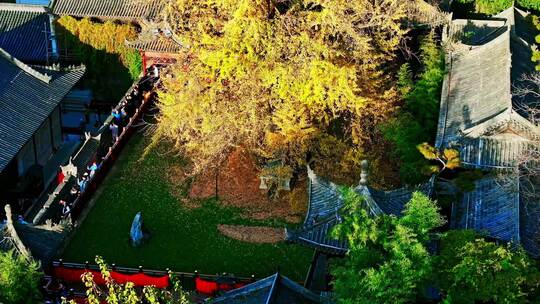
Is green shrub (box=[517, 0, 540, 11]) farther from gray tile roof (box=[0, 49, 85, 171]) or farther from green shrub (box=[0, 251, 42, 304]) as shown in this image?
green shrub (box=[0, 251, 42, 304])

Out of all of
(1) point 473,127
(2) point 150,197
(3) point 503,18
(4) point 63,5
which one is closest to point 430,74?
(1) point 473,127

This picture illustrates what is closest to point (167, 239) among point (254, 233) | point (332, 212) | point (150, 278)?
point (254, 233)

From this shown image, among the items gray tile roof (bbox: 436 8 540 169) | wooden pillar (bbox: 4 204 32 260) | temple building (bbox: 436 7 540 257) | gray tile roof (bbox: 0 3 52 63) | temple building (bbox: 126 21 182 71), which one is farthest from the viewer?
gray tile roof (bbox: 0 3 52 63)

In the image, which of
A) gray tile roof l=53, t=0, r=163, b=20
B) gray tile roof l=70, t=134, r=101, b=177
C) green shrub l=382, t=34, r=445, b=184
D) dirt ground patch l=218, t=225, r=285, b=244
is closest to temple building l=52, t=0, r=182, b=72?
gray tile roof l=53, t=0, r=163, b=20

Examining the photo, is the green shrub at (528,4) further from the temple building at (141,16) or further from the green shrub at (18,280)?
the green shrub at (18,280)

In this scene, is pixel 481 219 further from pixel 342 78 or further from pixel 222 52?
pixel 222 52
